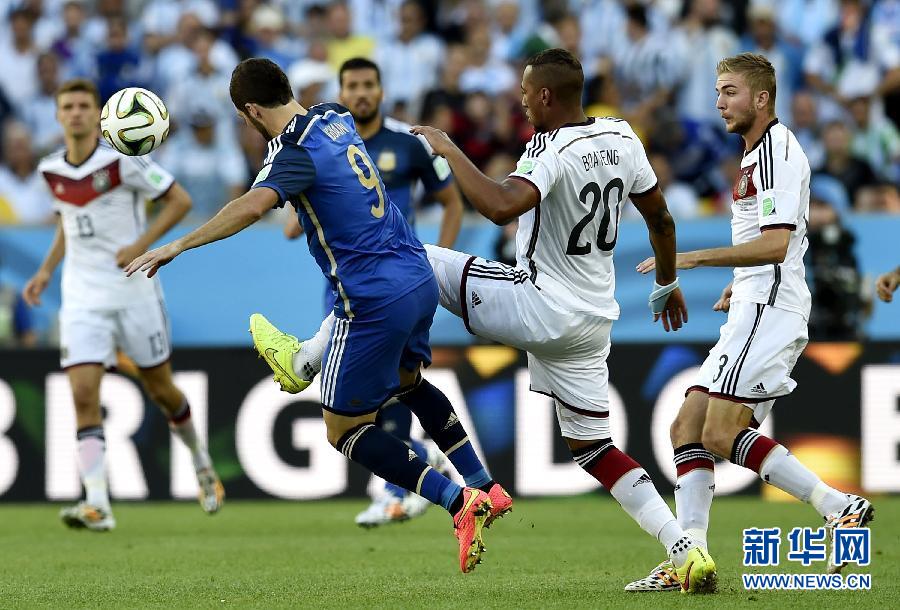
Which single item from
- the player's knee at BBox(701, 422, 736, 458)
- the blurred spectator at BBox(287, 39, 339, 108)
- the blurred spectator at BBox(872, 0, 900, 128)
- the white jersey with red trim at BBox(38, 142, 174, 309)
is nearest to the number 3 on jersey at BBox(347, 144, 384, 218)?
the player's knee at BBox(701, 422, 736, 458)

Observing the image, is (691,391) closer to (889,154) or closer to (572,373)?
Result: (572,373)

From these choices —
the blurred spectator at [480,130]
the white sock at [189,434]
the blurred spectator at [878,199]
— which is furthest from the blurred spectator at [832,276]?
the white sock at [189,434]

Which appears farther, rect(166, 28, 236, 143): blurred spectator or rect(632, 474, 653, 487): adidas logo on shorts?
rect(166, 28, 236, 143): blurred spectator

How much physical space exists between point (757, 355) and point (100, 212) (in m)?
4.89

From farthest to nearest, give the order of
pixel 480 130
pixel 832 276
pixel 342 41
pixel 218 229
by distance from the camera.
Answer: pixel 342 41
pixel 480 130
pixel 832 276
pixel 218 229

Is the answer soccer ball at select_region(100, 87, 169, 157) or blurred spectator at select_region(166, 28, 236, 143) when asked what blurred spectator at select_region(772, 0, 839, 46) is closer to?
blurred spectator at select_region(166, 28, 236, 143)

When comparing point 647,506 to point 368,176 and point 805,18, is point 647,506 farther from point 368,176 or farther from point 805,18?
point 805,18

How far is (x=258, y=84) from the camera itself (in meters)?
6.55

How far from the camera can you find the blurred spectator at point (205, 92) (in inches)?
590

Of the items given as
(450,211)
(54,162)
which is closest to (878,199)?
(450,211)

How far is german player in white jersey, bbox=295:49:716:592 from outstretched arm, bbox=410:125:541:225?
1cm

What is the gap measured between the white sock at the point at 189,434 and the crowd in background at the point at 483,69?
4385 mm

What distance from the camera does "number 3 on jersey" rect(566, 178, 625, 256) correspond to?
6.60m

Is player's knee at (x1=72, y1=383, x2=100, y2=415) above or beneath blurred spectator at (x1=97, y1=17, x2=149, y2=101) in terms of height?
beneath
